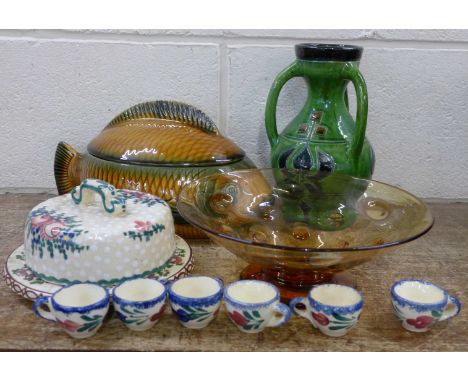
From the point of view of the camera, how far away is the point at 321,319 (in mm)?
570

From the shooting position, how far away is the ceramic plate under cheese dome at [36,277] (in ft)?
2.03

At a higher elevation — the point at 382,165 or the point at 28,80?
the point at 28,80

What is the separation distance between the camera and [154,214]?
0.67 metres

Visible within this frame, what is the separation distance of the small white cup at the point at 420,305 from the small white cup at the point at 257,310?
0.12m

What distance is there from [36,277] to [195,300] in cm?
20

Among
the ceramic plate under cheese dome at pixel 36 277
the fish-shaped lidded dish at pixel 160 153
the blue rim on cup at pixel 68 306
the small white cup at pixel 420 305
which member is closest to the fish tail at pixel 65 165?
the fish-shaped lidded dish at pixel 160 153

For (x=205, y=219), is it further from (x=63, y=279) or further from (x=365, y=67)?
(x=365, y=67)

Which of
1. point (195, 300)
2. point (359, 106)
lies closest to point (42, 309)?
point (195, 300)

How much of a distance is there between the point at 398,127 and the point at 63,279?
0.62m

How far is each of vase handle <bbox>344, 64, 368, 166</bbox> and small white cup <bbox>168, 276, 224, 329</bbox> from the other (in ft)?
1.05

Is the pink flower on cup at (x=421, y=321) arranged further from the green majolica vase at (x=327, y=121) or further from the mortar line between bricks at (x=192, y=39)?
the mortar line between bricks at (x=192, y=39)

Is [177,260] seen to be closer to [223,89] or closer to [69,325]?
[69,325]

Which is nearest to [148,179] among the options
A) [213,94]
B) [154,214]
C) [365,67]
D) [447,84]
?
[154,214]

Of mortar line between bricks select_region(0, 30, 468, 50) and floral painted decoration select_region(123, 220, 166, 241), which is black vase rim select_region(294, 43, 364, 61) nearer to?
mortar line between bricks select_region(0, 30, 468, 50)
